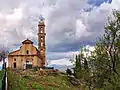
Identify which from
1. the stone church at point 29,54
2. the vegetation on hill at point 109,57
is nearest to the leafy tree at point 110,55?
the vegetation on hill at point 109,57

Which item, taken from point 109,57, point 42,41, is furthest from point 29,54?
point 109,57

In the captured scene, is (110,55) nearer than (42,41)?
Yes

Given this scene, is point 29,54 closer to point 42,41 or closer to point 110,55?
point 42,41

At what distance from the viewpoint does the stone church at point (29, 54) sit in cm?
10312

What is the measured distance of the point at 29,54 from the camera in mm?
104750

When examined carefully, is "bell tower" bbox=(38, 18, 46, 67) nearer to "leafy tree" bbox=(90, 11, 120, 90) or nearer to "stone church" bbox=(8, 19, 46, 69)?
"stone church" bbox=(8, 19, 46, 69)

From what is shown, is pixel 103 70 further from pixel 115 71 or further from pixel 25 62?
pixel 25 62

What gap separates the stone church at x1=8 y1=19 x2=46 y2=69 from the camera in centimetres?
10312

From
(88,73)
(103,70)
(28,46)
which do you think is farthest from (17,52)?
(103,70)

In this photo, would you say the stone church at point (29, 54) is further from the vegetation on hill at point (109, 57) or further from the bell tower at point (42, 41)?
the vegetation on hill at point (109, 57)

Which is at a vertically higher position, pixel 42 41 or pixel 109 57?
pixel 42 41

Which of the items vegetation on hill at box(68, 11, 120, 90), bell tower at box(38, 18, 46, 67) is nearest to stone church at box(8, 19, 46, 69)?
bell tower at box(38, 18, 46, 67)

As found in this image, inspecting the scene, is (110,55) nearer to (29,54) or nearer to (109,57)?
(109,57)

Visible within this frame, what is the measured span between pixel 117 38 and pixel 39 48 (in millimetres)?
75927
